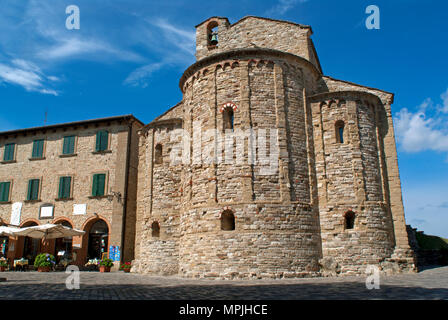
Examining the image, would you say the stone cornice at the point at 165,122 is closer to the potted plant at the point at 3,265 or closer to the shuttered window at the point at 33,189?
the shuttered window at the point at 33,189

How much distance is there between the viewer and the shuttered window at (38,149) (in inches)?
983

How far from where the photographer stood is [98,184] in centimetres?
2286

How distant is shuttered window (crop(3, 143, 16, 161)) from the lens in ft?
84.7

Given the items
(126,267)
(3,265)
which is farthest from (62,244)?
(126,267)

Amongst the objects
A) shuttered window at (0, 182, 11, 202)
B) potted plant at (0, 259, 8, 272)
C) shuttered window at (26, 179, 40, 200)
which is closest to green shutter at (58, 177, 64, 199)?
shuttered window at (26, 179, 40, 200)

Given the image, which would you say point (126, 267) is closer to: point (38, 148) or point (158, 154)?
point (158, 154)

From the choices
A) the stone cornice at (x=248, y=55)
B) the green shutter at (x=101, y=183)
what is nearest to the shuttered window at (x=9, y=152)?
the green shutter at (x=101, y=183)

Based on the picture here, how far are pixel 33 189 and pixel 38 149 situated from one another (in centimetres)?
277

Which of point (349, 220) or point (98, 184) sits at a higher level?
point (98, 184)

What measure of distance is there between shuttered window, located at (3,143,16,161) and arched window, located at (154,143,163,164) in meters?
12.3

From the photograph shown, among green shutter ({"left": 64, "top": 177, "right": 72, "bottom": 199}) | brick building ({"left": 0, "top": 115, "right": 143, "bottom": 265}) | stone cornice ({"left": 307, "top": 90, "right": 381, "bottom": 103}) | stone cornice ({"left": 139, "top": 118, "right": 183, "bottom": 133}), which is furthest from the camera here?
green shutter ({"left": 64, "top": 177, "right": 72, "bottom": 199})

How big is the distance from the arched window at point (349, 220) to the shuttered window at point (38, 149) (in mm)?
19848

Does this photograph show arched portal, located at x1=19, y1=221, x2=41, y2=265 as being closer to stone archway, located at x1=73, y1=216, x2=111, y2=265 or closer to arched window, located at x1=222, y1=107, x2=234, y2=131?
stone archway, located at x1=73, y1=216, x2=111, y2=265
